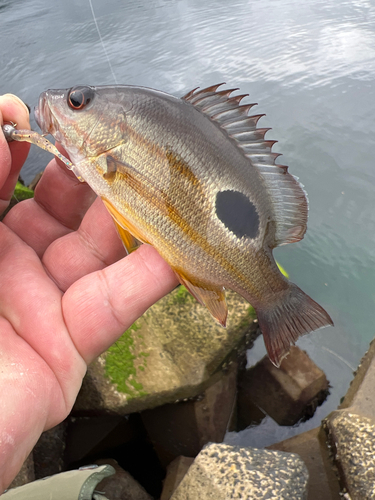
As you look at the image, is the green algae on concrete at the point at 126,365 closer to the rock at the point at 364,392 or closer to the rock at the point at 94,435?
the rock at the point at 94,435

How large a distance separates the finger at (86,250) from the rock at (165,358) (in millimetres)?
A: 1208

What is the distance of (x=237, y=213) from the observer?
160 cm

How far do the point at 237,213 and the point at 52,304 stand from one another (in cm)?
91

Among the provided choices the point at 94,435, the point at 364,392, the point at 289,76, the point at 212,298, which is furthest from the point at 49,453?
the point at 289,76

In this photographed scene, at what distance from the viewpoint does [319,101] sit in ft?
16.6

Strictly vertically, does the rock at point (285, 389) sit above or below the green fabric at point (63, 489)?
below

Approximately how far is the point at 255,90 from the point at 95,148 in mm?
4283

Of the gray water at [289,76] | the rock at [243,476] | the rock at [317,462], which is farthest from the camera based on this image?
the gray water at [289,76]

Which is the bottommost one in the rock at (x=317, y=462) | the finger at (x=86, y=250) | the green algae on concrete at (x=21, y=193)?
the rock at (x=317, y=462)

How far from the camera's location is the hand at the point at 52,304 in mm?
1398

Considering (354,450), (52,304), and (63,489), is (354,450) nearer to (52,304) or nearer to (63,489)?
(63,489)

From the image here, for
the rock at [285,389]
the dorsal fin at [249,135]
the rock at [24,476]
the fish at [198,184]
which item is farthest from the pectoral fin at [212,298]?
the rock at [285,389]

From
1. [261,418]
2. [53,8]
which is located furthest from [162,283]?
[53,8]

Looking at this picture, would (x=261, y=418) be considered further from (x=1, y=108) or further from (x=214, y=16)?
(x=214, y=16)
